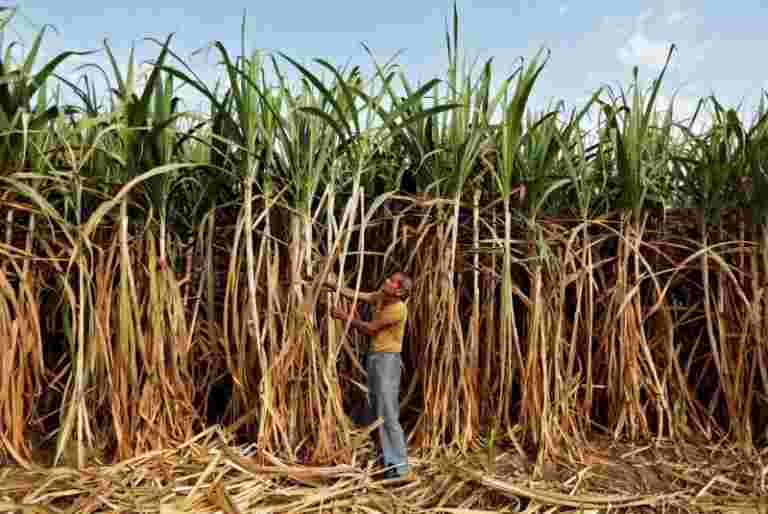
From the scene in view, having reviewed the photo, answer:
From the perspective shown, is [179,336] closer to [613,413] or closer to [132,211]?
[132,211]

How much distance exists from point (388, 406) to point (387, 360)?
7.2 inches

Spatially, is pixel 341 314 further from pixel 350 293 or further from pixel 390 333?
pixel 390 333

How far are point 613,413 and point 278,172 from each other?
1.88 m

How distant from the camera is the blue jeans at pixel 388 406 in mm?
2293

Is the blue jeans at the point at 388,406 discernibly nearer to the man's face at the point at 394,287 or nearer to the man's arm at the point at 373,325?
the man's arm at the point at 373,325

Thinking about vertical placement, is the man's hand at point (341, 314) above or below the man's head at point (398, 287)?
below

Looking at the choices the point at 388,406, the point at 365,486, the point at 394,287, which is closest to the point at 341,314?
the point at 394,287

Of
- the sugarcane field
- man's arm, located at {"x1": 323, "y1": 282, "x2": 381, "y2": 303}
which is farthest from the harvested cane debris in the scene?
man's arm, located at {"x1": 323, "y1": 282, "x2": 381, "y2": 303}

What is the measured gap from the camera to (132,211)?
2.42 metres

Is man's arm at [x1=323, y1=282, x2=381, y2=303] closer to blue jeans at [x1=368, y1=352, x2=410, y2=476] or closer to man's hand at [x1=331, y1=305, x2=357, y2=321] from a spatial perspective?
man's hand at [x1=331, y1=305, x2=357, y2=321]

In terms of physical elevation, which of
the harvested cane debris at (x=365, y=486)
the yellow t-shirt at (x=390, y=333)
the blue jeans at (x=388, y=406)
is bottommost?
the harvested cane debris at (x=365, y=486)

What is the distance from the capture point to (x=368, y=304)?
271 centimetres

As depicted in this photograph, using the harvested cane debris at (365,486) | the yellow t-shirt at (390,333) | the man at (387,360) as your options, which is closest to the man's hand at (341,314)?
the man at (387,360)

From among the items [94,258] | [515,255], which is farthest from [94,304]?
[515,255]
